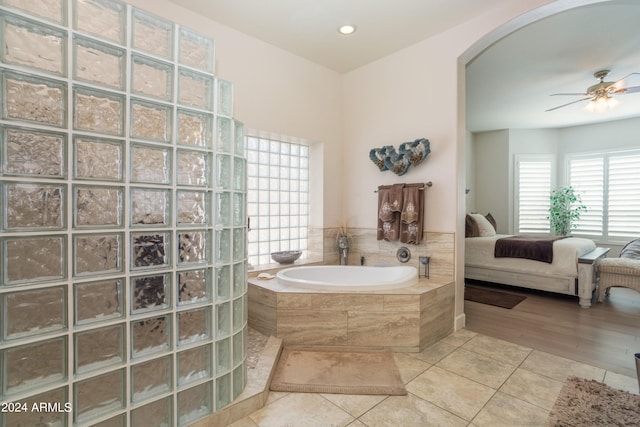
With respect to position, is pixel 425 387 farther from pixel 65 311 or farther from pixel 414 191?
pixel 65 311

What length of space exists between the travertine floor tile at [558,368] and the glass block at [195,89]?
277 centimetres

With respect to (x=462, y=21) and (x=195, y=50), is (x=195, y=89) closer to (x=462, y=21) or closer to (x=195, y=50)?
(x=195, y=50)

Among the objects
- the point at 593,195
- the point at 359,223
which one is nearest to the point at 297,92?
the point at 359,223

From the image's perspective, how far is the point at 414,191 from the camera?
9.98 feet

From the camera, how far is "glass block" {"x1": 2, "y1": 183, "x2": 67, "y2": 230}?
1.05m

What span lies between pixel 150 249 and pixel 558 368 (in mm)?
2808

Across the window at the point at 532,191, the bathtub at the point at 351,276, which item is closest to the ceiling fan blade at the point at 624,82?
the window at the point at 532,191

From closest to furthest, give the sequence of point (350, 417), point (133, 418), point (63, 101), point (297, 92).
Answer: point (63, 101)
point (133, 418)
point (350, 417)
point (297, 92)

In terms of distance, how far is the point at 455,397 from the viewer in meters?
1.86

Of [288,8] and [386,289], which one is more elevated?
[288,8]

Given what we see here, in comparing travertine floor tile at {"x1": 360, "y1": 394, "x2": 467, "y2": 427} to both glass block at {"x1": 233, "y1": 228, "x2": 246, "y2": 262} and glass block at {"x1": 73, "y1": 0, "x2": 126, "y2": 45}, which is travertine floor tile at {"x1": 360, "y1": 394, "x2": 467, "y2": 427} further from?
glass block at {"x1": 73, "y1": 0, "x2": 126, "y2": 45}

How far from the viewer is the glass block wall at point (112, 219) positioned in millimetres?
1062

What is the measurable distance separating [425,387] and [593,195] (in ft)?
20.3

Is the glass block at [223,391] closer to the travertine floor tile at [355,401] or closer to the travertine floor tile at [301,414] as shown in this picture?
the travertine floor tile at [301,414]
